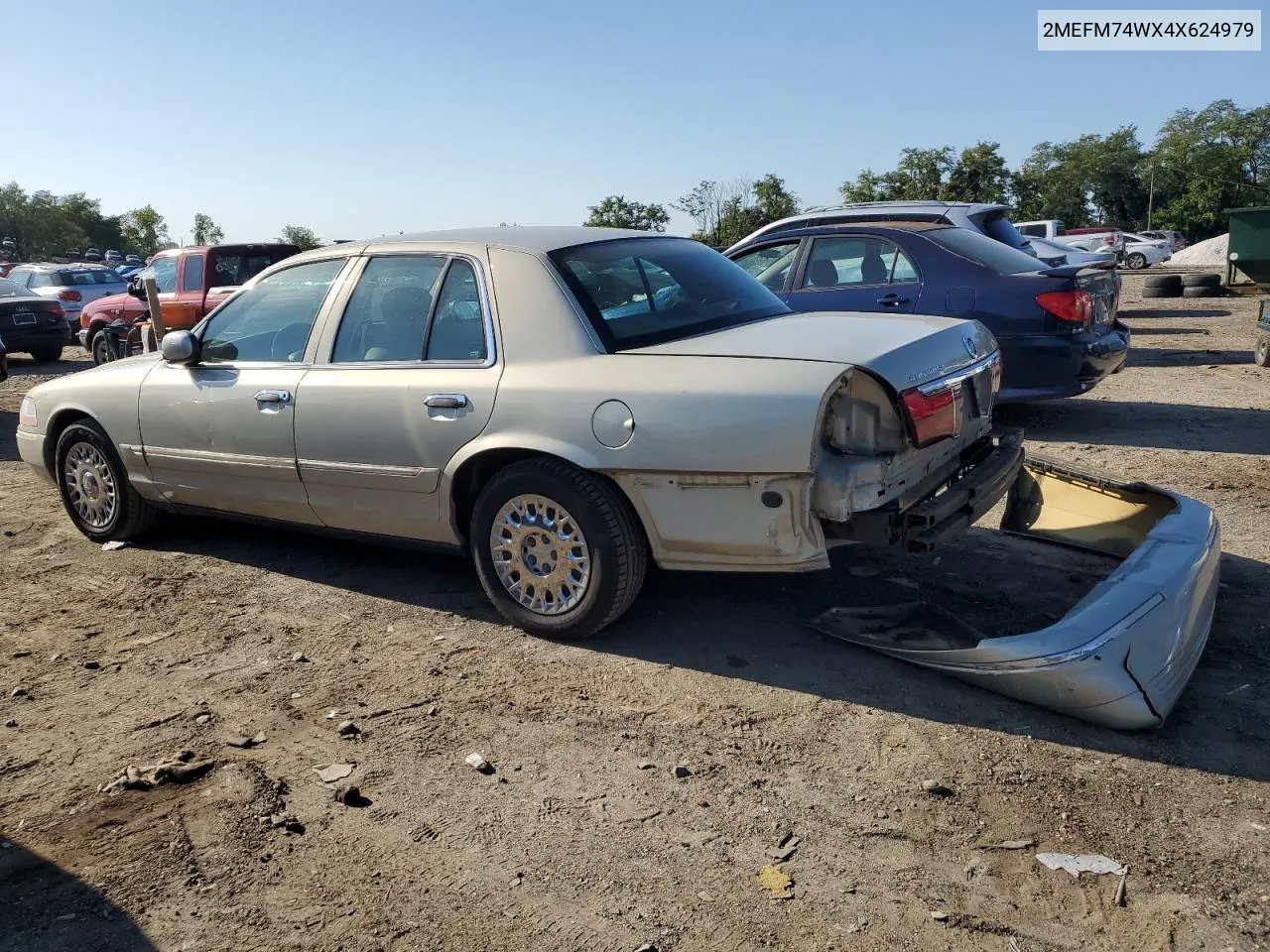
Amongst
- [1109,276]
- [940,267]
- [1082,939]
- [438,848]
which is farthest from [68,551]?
[1109,276]

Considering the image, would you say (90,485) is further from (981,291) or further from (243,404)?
(981,291)

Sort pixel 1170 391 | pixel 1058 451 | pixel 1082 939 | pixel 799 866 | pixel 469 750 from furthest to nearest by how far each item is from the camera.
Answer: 1. pixel 1170 391
2. pixel 1058 451
3. pixel 469 750
4. pixel 799 866
5. pixel 1082 939

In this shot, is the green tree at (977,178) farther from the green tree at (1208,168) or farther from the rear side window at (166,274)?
the rear side window at (166,274)

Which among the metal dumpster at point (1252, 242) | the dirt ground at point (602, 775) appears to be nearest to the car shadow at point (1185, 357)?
the metal dumpster at point (1252, 242)

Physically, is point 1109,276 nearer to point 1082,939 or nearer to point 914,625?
point 914,625

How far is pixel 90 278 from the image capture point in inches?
828

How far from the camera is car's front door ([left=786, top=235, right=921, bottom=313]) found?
8.08 m

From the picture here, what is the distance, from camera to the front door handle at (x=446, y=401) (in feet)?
14.7

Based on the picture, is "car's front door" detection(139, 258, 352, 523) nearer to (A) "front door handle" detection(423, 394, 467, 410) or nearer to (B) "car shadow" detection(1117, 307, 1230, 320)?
(A) "front door handle" detection(423, 394, 467, 410)

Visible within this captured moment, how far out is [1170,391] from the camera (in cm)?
1023

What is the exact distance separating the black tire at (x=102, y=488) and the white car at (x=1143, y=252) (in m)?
38.3

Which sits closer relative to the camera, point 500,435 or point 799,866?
point 799,866

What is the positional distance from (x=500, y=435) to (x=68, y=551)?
3307mm

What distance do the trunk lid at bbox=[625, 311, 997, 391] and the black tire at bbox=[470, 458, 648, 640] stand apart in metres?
0.60
